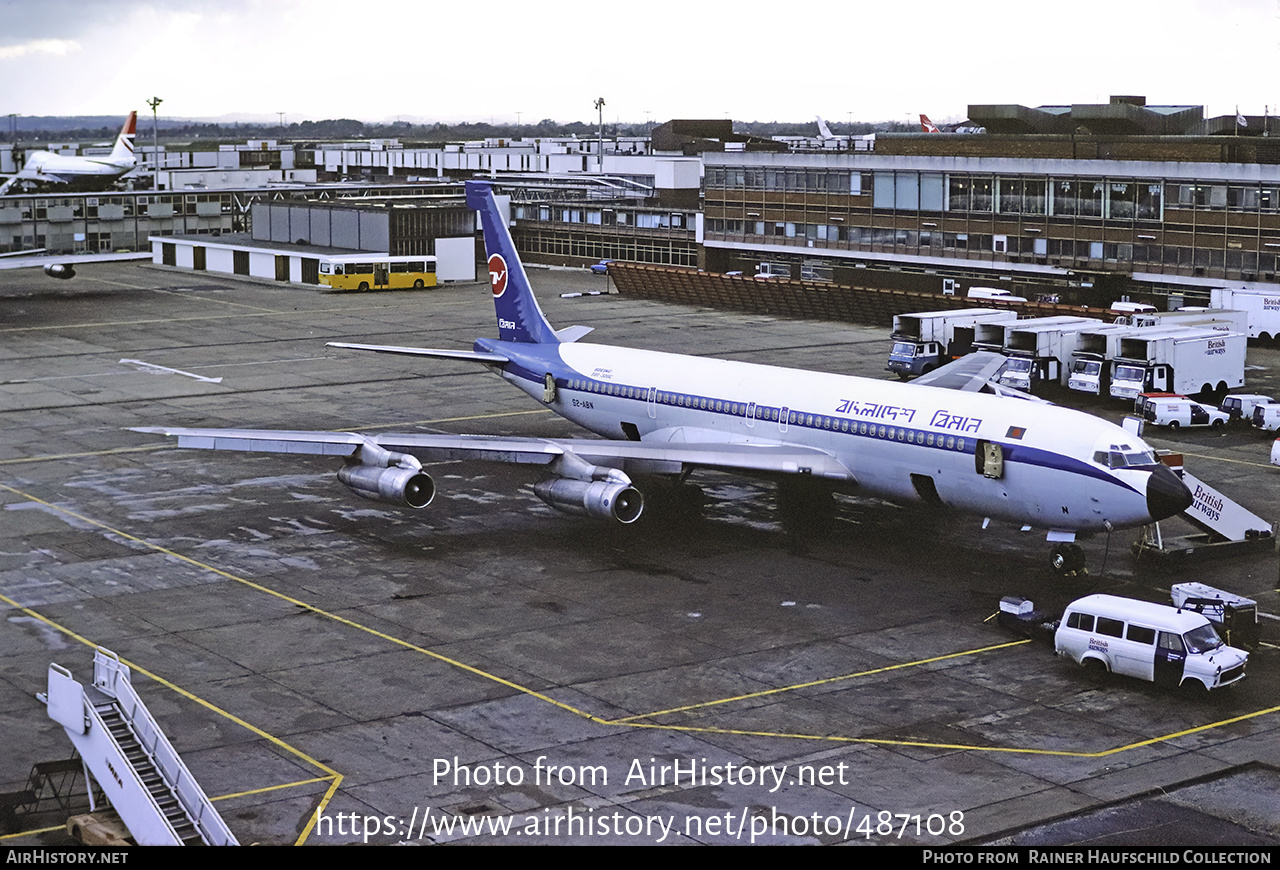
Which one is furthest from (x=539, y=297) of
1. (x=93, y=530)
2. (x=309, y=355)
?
(x=93, y=530)

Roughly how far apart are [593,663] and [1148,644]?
1388 cm

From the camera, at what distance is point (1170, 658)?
35219mm

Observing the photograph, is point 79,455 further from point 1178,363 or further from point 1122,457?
point 1178,363

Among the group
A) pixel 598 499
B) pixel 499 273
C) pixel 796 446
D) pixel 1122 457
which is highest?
pixel 499 273

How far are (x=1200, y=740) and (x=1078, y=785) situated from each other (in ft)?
14.7

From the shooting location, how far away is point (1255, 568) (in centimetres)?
4631

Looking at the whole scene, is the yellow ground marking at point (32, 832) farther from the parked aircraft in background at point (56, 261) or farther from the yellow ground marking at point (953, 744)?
the parked aircraft in background at point (56, 261)

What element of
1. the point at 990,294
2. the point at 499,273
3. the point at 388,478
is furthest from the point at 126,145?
the point at 388,478

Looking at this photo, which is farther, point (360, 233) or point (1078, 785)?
point (360, 233)

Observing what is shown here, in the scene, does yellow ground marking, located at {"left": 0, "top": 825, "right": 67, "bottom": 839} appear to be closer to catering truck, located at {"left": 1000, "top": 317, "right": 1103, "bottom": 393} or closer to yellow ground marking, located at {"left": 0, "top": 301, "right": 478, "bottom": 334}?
catering truck, located at {"left": 1000, "top": 317, "right": 1103, "bottom": 393}

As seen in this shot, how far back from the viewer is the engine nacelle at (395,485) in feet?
157

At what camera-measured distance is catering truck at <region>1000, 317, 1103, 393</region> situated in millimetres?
79875

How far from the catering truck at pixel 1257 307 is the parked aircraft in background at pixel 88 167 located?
146628 mm
